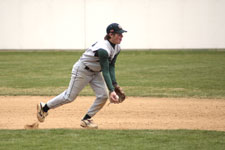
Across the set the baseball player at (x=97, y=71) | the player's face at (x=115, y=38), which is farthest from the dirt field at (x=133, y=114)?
the player's face at (x=115, y=38)

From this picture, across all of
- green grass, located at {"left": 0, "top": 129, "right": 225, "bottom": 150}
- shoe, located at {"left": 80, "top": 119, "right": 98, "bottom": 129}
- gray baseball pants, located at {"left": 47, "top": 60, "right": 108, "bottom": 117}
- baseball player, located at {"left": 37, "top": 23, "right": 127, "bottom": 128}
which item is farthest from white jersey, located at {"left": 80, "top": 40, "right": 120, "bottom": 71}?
green grass, located at {"left": 0, "top": 129, "right": 225, "bottom": 150}

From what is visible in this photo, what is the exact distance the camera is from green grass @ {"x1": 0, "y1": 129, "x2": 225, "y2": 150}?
569 centimetres

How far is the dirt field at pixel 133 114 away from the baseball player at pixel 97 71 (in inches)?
23.9

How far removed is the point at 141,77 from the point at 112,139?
28.7ft

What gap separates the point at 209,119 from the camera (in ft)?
26.6

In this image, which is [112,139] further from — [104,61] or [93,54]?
[93,54]

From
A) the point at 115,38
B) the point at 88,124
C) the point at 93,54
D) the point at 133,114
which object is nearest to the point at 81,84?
the point at 93,54

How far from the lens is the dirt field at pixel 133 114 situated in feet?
24.8

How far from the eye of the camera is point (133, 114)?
8.65 m

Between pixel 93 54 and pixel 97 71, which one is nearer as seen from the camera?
pixel 93 54

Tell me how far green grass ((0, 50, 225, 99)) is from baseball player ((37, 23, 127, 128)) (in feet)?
14.4

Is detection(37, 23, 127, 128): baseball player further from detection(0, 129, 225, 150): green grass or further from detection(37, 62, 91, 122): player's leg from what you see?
detection(0, 129, 225, 150): green grass

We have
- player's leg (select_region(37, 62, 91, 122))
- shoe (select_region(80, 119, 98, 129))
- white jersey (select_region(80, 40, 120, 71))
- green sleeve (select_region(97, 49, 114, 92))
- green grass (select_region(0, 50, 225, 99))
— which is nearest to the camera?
green sleeve (select_region(97, 49, 114, 92))

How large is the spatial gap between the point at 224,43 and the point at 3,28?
13694 mm
